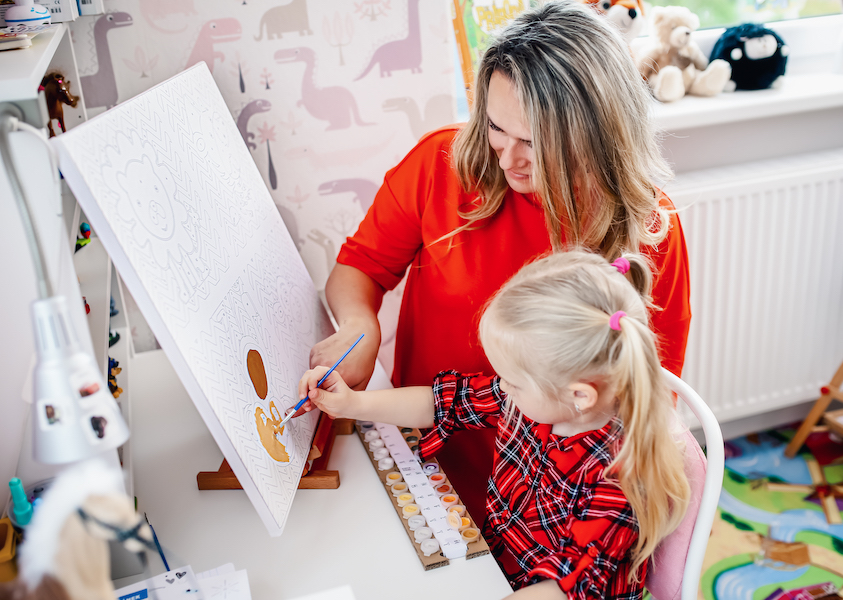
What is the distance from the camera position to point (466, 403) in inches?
40.7

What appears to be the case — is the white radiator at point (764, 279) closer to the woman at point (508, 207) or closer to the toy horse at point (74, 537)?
the woman at point (508, 207)

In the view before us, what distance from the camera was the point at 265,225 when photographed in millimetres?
1107

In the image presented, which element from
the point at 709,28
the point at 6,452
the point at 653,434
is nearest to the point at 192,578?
the point at 6,452

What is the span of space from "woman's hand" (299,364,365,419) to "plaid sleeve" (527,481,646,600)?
329mm

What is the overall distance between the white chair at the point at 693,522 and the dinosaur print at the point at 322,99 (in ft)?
2.65

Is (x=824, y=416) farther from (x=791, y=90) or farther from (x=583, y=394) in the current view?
(x=583, y=394)

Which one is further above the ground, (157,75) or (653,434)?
(157,75)

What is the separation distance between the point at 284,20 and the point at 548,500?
965mm

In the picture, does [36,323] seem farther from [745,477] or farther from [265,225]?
[745,477]

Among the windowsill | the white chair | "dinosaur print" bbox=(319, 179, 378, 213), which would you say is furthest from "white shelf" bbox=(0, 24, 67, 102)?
the windowsill

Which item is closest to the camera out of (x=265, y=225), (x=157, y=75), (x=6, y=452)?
(x=6, y=452)

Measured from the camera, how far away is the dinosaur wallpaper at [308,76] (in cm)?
121

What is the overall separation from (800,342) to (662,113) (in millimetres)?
814

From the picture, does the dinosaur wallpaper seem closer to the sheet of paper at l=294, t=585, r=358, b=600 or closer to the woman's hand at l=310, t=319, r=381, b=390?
the woman's hand at l=310, t=319, r=381, b=390
